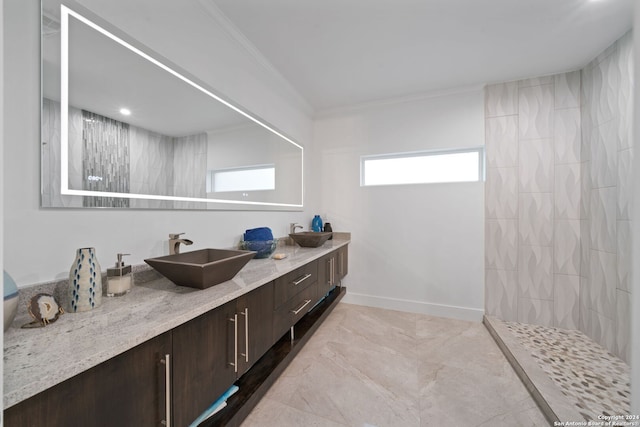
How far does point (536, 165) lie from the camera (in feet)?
8.27

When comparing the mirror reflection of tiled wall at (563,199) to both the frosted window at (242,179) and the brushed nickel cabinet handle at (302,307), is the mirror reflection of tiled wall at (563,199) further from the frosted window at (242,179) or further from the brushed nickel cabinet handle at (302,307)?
the frosted window at (242,179)

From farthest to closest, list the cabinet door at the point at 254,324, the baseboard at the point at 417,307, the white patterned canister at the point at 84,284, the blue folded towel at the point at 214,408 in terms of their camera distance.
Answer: the baseboard at the point at 417,307, the cabinet door at the point at 254,324, the blue folded towel at the point at 214,408, the white patterned canister at the point at 84,284

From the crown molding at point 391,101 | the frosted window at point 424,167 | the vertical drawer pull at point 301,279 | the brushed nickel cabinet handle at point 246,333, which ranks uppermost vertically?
the crown molding at point 391,101

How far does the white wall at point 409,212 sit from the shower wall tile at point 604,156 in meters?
0.86

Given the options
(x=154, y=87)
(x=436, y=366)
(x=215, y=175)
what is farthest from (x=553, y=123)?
(x=154, y=87)

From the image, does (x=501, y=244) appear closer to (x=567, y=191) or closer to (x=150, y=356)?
(x=567, y=191)

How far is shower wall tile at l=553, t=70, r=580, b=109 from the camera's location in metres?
2.41

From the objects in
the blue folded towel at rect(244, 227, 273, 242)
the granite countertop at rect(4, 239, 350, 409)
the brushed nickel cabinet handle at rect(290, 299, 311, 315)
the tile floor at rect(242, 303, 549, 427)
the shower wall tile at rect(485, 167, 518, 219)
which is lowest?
the tile floor at rect(242, 303, 549, 427)

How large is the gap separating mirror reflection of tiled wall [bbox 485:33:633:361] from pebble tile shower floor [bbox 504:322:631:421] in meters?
0.13

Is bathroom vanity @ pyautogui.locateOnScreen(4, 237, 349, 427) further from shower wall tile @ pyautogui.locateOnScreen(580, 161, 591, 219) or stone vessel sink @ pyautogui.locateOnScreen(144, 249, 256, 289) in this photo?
shower wall tile @ pyautogui.locateOnScreen(580, 161, 591, 219)

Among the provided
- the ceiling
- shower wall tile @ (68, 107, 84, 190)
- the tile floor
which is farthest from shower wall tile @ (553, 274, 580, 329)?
shower wall tile @ (68, 107, 84, 190)

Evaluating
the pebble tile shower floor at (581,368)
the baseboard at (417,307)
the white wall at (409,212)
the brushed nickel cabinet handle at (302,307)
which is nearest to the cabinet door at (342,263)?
the white wall at (409,212)

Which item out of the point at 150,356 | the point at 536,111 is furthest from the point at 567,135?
the point at 150,356

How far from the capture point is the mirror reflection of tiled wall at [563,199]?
6.48ft
